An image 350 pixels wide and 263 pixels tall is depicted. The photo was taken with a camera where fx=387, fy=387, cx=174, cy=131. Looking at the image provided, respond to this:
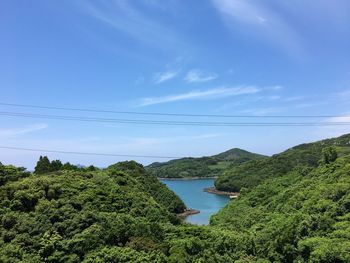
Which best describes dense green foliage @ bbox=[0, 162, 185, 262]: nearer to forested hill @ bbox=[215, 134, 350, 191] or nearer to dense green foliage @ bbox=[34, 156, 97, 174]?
dense green foliage @ bbox=[34, 156, 97, 174]

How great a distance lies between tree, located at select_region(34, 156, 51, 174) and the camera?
4995 cm

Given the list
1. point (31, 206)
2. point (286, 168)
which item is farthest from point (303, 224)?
point (286, 168)

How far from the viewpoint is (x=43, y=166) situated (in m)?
50.7

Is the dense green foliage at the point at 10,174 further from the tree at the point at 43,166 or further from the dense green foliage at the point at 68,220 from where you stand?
the tree at the point at 43,166

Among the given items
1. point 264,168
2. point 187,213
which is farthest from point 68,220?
point 264,168

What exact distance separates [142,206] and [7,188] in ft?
43.0

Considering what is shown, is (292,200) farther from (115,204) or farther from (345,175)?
(115,204)

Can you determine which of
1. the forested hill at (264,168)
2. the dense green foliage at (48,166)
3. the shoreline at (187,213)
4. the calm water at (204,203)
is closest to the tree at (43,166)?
the dense green foliage at (48,166)

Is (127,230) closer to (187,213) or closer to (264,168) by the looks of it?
(187,213)

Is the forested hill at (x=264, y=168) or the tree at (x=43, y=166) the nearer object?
the tree at (x=43, y=166)

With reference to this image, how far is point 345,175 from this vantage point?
4000 cm

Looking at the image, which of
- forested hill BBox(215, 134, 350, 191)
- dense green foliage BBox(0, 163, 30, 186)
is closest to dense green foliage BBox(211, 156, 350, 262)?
dense green foliage BBox(0, 163, 30, 186)

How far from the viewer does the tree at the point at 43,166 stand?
49950 millimetres

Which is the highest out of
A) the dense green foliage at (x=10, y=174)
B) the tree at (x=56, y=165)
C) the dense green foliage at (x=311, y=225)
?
the tree at (x=56, y=165)
